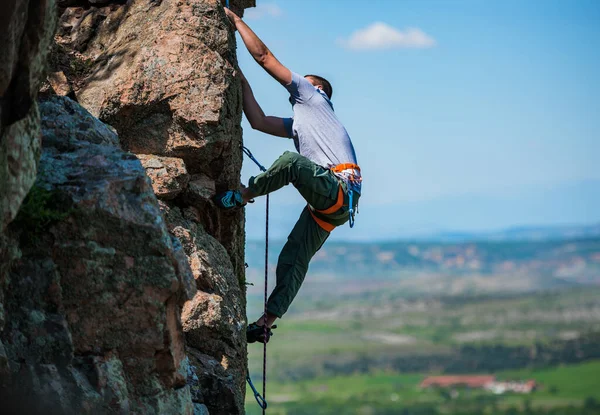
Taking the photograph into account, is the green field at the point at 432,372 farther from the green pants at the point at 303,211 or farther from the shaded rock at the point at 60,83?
the shaded rock at the point at 60,83

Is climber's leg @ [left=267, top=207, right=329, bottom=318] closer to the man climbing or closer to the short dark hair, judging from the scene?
the man climbing

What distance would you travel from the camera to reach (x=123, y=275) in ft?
24.1

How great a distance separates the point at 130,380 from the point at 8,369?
3.72ft

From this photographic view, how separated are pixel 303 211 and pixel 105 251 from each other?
13.5 feet

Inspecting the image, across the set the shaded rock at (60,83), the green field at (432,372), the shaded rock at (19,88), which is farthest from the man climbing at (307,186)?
the green field at (432,372)

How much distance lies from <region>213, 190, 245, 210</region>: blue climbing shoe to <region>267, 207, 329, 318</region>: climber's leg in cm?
78

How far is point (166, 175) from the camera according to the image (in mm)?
10109

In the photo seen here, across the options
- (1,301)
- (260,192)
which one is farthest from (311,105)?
(1,301)

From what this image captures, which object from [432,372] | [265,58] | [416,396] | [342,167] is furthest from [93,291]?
[432,372]

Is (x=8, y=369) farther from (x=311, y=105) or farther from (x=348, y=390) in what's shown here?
(x=348, y=390)

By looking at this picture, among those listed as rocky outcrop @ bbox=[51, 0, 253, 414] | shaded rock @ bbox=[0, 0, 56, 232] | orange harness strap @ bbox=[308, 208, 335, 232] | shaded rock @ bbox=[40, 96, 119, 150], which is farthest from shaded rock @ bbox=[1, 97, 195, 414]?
orange harness strap @ bbox=[308, 208, 335, 232]

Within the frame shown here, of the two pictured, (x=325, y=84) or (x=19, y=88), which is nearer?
(x=19, y=88)

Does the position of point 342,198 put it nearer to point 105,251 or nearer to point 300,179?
point 300,179

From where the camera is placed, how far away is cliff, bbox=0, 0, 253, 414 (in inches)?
266
